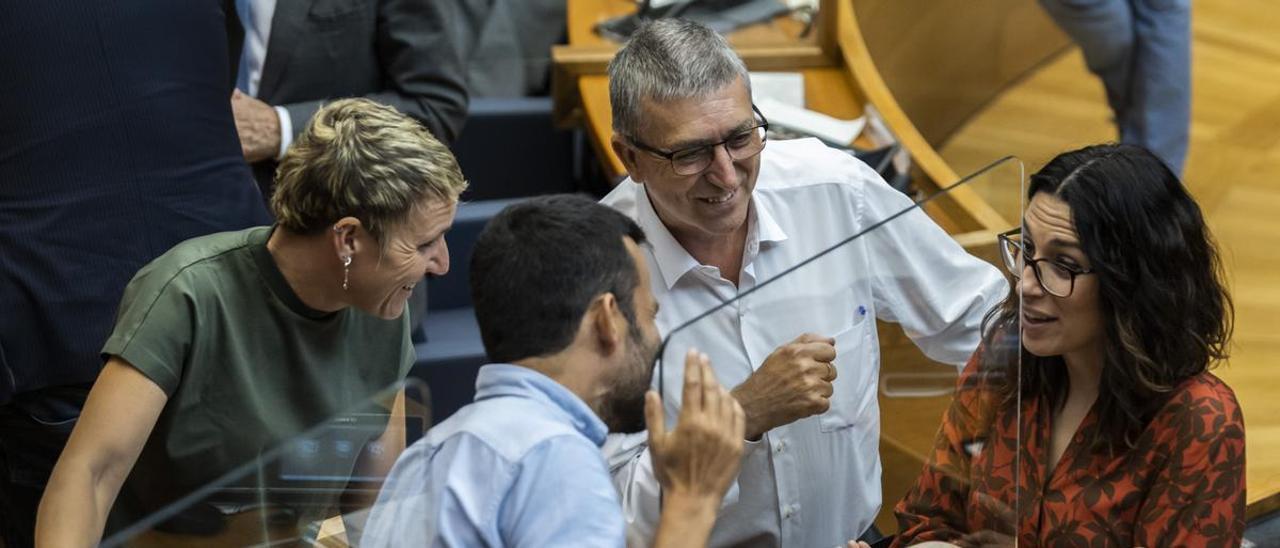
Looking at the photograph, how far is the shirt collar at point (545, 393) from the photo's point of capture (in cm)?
129

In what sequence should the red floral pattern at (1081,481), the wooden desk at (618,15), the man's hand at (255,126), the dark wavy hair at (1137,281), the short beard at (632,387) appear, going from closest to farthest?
the short beard at (632,387) → the red floral pattern at (1081,481) → the dark wavy hair at (1137,281) → the man's hand at (255,126) → the wooden desk at (618,15)

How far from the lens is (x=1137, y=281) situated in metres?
1.81

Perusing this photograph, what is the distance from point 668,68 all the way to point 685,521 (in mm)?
763

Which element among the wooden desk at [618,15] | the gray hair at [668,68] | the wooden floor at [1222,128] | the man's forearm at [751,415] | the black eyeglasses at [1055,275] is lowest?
the wooden floor at [1222,128]

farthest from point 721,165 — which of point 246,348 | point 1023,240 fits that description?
point 246,348

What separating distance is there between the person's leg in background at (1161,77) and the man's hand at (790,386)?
2.27 metres

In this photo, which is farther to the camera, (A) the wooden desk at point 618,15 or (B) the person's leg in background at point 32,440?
(A) the wooden desk at point 618,15

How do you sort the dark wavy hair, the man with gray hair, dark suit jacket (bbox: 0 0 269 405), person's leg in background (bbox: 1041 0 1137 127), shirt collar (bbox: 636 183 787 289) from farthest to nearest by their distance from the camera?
person's leg in background (bbox: 1041 0 1137 127) < dark suit jacket (bbox: 0 0 269 405) < shirt collar (bbox: 636 183 787 289) < the dark wavy hair < the man with gray hair

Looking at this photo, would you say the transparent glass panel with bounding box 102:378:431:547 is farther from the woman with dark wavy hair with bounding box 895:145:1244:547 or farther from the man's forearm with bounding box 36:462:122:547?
the woman with dark wavy hair with bounding box 895:145:1244:547

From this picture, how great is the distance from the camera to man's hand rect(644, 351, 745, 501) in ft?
4.15

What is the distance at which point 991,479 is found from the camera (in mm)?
1688

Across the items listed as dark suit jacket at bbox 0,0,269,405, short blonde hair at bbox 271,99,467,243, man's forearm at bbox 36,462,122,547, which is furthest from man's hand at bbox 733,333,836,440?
dark suit jacket at bbox 0,0,269,405

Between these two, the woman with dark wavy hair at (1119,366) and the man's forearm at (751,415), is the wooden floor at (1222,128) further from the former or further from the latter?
the man's forearm at (751,415)

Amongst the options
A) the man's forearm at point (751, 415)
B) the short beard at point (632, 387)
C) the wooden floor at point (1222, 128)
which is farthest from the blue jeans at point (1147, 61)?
the short beard at point (632, 387)
